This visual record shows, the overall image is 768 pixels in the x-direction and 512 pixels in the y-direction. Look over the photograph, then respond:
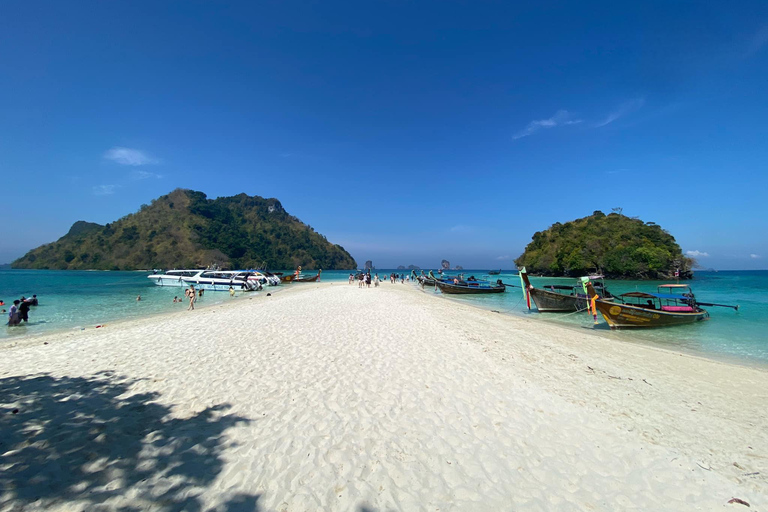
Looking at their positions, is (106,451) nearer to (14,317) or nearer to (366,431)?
(366,431)

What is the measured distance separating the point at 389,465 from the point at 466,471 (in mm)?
925

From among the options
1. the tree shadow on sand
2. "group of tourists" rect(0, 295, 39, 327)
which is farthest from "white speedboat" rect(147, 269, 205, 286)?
the tree shadow on sand

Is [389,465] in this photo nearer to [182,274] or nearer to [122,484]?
[122,484]

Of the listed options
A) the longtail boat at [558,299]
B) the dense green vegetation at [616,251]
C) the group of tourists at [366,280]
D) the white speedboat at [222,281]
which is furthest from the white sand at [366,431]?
the dense green vegetation at [616,251]

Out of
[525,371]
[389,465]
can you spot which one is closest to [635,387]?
[525,371]

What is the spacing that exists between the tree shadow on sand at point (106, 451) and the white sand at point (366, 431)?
2cm

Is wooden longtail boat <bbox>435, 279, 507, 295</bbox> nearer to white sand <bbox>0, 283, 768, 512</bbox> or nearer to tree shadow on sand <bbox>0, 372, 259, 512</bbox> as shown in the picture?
white sand <bbox>0, 283, 768, 512</bbox>

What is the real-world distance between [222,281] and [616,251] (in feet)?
246

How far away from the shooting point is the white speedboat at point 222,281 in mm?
39031

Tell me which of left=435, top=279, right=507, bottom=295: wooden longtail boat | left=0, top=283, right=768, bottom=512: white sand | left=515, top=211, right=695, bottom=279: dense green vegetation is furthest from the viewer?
left=515, top=211, right=695, bottom=279: dense green vegetation

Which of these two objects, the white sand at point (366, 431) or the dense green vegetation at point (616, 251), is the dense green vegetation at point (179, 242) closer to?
the dense green vegetation at point (616, 251)

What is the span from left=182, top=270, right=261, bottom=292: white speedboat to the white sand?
3175 centimetres

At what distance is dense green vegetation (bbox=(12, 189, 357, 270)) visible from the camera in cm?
11825

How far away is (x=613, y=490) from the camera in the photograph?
3566mm
